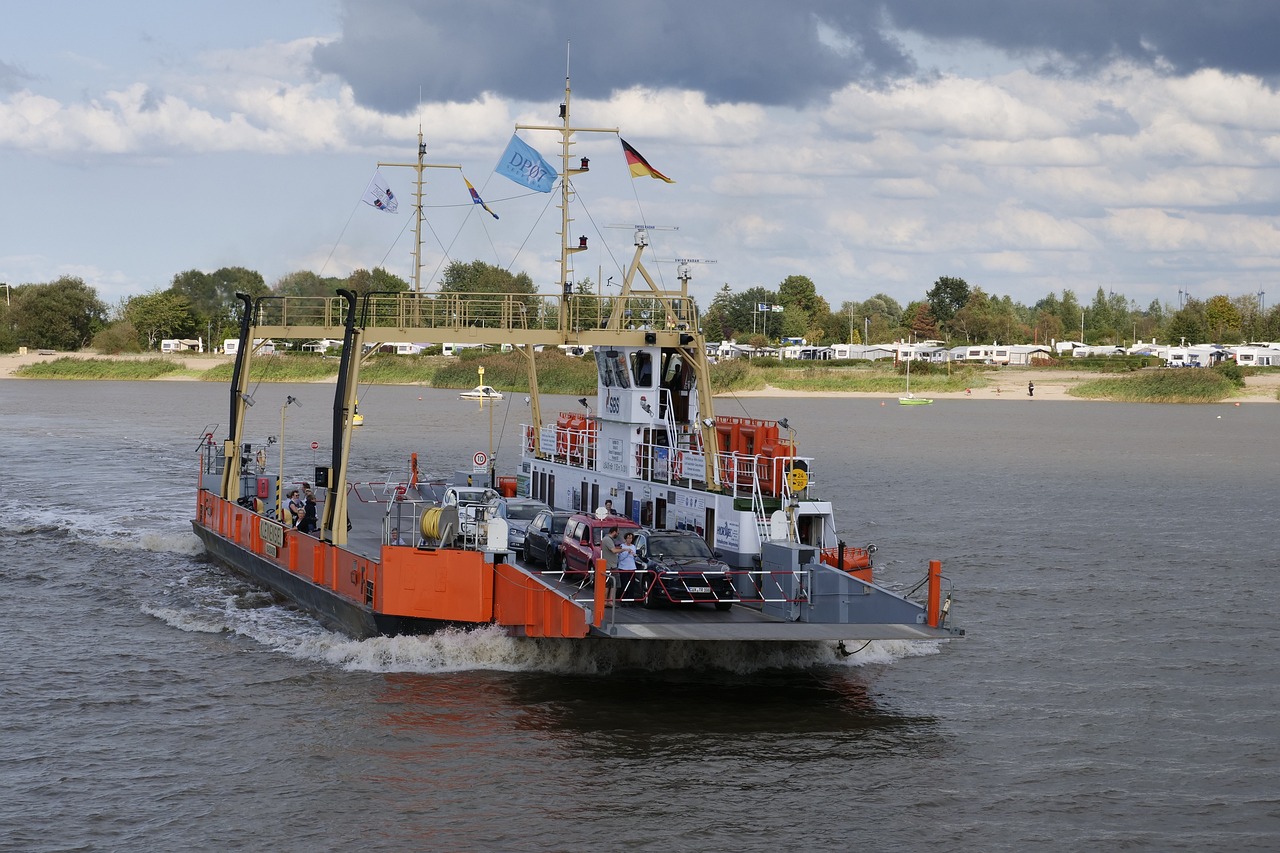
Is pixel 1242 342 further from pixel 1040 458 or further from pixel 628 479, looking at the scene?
pixel 628 479

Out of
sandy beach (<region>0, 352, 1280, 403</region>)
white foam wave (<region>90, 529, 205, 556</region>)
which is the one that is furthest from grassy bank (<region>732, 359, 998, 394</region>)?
white foam wave (<region>90, 529, 205, 556</region>)

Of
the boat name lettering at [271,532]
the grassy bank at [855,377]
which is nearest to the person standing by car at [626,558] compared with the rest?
the boat name lettering at [271,532]

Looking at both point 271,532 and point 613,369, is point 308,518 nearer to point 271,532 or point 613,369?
point 271,532

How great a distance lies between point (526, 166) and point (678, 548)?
899 centimetres

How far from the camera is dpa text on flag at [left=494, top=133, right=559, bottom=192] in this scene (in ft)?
95.8

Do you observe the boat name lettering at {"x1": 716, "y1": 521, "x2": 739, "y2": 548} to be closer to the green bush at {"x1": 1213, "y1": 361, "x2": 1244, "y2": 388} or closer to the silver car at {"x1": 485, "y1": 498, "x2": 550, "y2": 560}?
the silver car at {"x1": 485, "y1": 498, "x2": 550, "y2": 560}

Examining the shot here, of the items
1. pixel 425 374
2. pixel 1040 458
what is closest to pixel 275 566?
pixel 1040 458

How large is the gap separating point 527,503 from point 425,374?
135872 millimetres

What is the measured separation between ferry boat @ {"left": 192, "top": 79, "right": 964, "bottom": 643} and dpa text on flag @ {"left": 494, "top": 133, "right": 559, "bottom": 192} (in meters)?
1.78

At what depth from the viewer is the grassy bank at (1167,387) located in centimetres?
15012

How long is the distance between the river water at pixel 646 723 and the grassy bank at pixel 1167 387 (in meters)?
113

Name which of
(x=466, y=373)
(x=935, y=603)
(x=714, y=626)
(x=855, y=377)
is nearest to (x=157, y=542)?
(x=714, y=626)

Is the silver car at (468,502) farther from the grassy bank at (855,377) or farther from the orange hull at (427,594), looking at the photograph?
the grassy bank at (855,377)

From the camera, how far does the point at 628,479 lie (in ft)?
103
